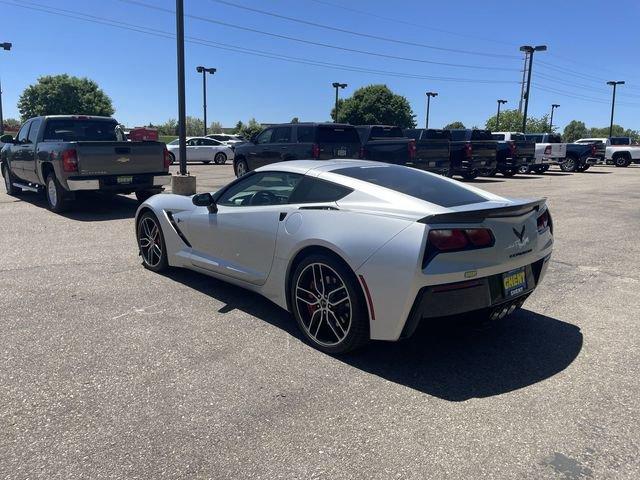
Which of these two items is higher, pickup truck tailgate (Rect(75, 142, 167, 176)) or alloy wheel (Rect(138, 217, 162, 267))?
pickup truck tailgate (Rect(75, 142, 167, 176))

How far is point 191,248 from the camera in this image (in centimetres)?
523

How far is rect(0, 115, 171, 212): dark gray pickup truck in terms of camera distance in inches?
376

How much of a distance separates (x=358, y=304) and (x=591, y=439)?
5.04 feet

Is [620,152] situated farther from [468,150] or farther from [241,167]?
[241,167]

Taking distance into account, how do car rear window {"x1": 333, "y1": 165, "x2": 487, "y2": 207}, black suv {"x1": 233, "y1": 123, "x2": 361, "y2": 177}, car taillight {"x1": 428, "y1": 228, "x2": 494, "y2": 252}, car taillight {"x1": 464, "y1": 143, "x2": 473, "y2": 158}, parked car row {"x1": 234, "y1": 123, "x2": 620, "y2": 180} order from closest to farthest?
car taillight {"x1": 428, "y1": 228, "x2": 494, "y2": 252}
car rear window {"x1": 333, "y1": 165, "x2": 487, "y2": 207}
black suv {"x1": 233, "y1": 123, "x2": 361, "y2": 177}
parked car row {"x1": 234, "y1": 123, "x2": 620, "y2": 180}
car taillight {"x1": 464, "y1": 143, "x2": 473, "y2": 158}

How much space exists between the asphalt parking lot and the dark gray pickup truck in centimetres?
452

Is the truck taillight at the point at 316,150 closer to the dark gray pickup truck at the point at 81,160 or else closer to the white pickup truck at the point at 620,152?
the dark gray pickup truck at the point at 81,160

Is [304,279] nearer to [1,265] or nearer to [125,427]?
[125,427]

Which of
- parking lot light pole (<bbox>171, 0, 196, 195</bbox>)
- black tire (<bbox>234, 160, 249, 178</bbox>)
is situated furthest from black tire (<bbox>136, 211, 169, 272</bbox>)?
black tire (<bbox>234, 160, 249, 178</bbox>)

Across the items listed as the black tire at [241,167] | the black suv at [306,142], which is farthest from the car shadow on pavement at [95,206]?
the black tire at [241,167]

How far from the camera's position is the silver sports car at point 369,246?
3.34 meters

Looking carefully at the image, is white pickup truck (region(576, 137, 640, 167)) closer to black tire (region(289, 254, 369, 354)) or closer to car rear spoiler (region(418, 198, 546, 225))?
car rear spoiler (region(418, 198, 546, 225))

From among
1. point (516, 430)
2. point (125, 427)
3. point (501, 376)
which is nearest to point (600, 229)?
point (501, 376)

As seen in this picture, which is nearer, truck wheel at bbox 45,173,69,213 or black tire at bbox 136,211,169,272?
black tire at bbox 136,211,169,272
